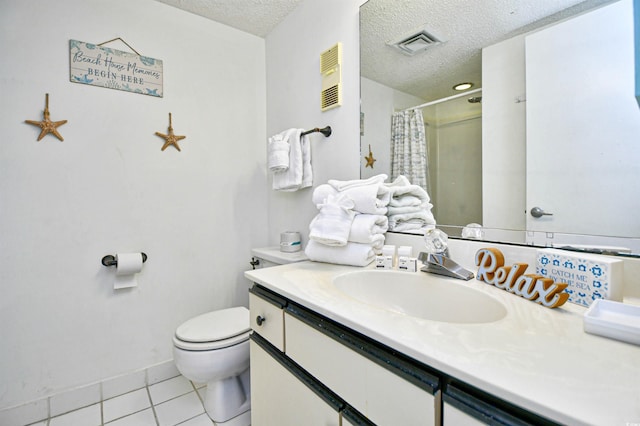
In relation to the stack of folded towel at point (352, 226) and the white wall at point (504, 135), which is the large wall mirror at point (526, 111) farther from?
the stack of folded towel at point (352, 226)

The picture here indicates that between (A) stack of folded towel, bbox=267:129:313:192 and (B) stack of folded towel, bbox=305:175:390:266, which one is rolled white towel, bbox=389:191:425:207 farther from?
(A) stack of folded towel, bbox=267:129:313:192

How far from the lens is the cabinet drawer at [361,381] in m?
0.50

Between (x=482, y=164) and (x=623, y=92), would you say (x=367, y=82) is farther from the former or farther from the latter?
(x=623, y=92)

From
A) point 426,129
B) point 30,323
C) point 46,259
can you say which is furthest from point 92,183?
point 426,129

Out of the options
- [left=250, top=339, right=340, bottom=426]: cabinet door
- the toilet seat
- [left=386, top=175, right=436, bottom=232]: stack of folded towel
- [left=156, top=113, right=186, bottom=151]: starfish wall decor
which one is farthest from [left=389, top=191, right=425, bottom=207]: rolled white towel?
[left=156, top=113, right=186, bottom=151]: starfish wall decor

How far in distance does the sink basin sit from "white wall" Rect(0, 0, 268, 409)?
0.87 m

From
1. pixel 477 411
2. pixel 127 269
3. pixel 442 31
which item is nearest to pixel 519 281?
pixel 477 411

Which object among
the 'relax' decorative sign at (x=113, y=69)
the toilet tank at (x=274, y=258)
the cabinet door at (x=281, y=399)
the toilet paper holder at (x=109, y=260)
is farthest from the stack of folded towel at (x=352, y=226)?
the 'relax' decorative sign at (x=113, y=69)

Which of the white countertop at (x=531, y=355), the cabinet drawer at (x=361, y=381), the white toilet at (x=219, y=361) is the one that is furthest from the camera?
the white toilet at (x=219, y=361)

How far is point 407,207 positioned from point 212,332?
43.5 inches

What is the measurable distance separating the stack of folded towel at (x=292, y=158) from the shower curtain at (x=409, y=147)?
1.85ft

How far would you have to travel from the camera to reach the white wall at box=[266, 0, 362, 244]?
4.83 feet

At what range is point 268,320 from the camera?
0.96 meters

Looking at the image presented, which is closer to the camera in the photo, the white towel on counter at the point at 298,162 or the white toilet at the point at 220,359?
the white toilet at the point at 220,359
